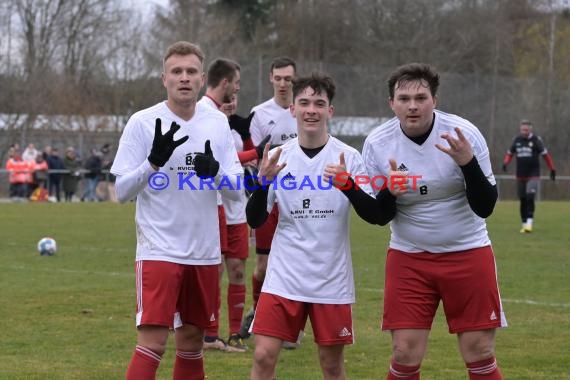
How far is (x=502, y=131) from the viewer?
37438 mm

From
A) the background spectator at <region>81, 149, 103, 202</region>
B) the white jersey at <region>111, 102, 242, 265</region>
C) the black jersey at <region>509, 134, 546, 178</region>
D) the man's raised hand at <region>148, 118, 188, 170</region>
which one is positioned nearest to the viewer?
the man's raised hand at <region>148, 118, 188, 170</region>

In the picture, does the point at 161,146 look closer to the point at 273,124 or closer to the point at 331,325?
the point at 331,325

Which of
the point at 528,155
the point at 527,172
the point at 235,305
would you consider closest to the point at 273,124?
the point at 235,305

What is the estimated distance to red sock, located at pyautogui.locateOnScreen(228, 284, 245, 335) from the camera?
8453 millimetres

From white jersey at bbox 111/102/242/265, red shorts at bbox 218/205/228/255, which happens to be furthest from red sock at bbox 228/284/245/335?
A: white jersey at bbox 111/102/242/265

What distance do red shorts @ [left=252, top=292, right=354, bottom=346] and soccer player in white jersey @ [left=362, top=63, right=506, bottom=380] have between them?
0.83 ft

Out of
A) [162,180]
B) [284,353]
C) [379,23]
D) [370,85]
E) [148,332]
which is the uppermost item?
[379,23]

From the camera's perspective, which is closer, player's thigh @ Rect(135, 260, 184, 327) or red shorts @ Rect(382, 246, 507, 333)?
red shorts @ Rect(382, 246, 507, 333)

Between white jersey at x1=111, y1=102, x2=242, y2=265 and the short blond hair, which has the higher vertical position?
the short blond hair

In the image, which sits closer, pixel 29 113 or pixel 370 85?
pixel 370 85

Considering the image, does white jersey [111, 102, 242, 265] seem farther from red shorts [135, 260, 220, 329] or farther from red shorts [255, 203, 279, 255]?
red shorts [255, 203, 279, 255]

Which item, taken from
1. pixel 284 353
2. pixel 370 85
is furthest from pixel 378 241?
pixel 370 85

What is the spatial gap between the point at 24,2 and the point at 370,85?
1887cm

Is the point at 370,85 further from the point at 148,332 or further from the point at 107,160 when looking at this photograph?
the point at 148,332
